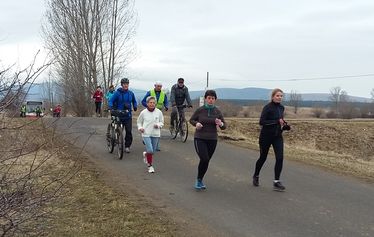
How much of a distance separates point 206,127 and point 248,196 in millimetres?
1391

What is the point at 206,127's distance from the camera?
28.7 ft

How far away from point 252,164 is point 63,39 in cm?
3083

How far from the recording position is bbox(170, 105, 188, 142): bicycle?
15.3 m

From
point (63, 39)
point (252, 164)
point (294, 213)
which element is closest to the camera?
point (294, 213)

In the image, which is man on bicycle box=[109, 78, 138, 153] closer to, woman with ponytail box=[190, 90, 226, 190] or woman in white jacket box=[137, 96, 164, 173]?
woman in white jacket box=[137, 96, 164, 173]

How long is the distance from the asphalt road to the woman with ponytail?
0.64m

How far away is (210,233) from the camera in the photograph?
21.1 feet

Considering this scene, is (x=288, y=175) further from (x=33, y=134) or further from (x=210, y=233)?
(x=33, y=134)

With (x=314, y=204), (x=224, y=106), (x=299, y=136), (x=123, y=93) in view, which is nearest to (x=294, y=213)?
(x=314, y=204)

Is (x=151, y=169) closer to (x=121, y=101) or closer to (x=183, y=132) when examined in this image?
(x=121, y=101)

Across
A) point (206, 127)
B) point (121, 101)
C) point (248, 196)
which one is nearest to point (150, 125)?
point (121, 101)

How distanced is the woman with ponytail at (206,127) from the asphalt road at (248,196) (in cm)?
64

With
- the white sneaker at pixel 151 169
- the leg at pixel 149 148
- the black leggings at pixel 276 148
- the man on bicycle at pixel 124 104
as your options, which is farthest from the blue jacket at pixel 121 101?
the black leggings at pixel 276 148

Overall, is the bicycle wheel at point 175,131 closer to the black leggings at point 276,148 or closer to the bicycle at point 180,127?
the bicycle at point 180,127
